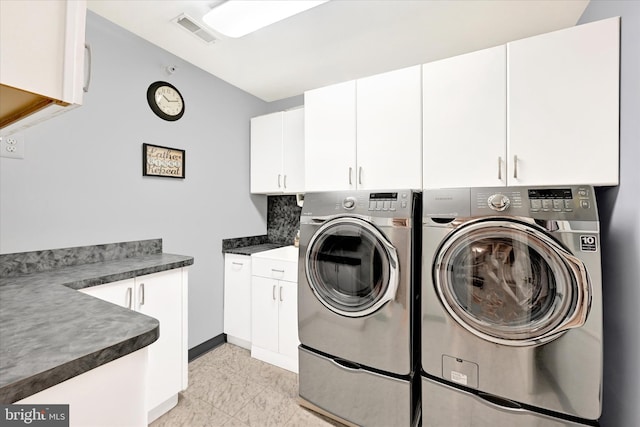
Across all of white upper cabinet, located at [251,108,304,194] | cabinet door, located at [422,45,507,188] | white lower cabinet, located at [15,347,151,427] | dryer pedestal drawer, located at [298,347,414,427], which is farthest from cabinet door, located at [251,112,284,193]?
white lower cabinet, located at [15,347,151,427]

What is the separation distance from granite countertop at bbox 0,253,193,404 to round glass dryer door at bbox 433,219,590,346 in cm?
135

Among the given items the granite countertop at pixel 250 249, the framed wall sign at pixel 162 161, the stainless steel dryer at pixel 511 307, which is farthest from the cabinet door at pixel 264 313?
the stainless steel dryer at pixel 511 307

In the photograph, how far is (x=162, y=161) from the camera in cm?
224

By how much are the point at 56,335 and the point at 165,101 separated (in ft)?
6.66

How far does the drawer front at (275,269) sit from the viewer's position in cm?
227

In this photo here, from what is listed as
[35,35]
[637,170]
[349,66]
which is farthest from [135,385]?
[349,66]

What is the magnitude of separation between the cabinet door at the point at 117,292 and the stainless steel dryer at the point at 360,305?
0.99 meters

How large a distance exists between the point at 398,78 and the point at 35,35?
1.88 m

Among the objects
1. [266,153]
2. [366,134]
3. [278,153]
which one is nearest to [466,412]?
[366,134]

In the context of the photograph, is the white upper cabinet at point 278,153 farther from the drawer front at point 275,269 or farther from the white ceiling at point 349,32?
the drawer front at point 275,269

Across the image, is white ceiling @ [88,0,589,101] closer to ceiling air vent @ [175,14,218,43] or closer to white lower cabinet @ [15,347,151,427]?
ceiling air vent @ [175,14,218,43]

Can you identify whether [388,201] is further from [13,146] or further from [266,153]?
[13,146]

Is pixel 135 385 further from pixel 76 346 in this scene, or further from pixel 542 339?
pixel 542 339

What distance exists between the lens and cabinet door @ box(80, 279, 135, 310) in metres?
1.48
